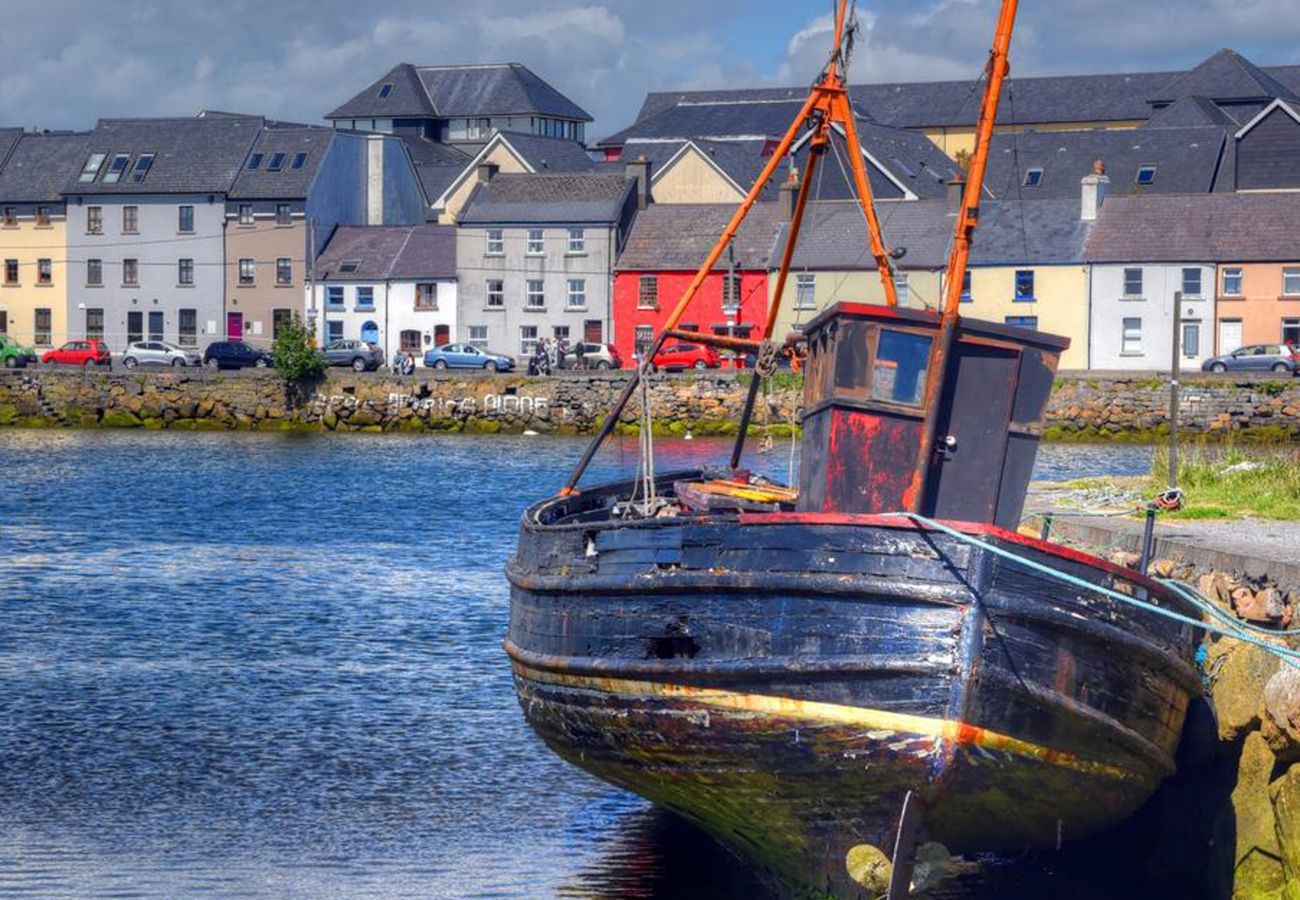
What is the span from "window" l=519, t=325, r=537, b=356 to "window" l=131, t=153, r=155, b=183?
21155mm

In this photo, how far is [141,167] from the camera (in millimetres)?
97938

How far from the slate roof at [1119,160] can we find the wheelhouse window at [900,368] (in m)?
80.7

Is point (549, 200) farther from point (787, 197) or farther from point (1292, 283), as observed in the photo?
point (1292, 283)

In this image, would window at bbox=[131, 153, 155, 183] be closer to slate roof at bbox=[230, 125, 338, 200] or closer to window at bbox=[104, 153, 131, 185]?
window at bbox=[104, 153, 131, 185]

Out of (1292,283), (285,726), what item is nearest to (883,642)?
(285,726)

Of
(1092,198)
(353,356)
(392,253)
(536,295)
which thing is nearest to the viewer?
(353,356)

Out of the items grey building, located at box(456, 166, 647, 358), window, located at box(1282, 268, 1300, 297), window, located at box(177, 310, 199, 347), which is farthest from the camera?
window, located at box(177, 310, 199, 347)

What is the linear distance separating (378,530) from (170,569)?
22.8 feet

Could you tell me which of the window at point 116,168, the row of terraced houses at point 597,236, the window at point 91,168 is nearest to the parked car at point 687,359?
the row of terraced houses at point 597,236

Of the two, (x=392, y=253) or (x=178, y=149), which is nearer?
(x=392, y=253)

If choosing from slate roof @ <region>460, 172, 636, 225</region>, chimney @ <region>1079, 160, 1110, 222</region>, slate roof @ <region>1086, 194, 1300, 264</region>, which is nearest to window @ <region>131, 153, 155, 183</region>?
slate roof @ <region>460, 172, 636, 225</region>

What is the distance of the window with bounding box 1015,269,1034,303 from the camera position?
80312 mm

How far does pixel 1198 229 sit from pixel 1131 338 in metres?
5.09

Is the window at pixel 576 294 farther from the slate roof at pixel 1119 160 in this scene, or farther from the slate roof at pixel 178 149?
the slate roof at pixel 1119 160
